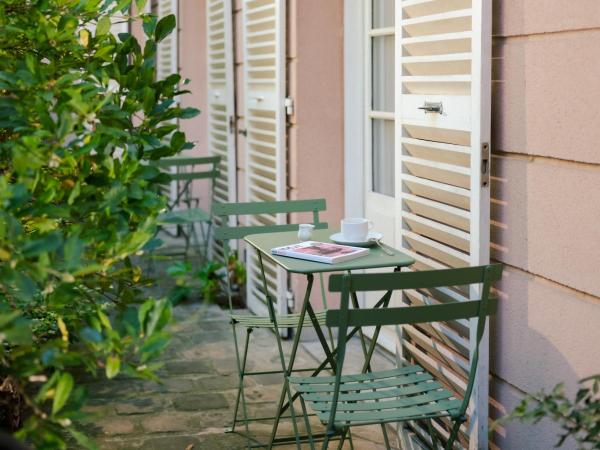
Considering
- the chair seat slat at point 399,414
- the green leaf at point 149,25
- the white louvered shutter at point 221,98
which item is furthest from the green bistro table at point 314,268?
the white louvered shutter at point 221,98

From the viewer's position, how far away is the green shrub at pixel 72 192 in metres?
2.58

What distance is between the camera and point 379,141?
6.59 metres

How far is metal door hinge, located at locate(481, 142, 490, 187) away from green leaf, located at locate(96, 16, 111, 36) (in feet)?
4.96

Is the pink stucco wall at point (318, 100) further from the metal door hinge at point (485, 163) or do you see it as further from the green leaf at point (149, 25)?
the green leaf at point (149, 25)

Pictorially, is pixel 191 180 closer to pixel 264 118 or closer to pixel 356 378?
pixel 264 118

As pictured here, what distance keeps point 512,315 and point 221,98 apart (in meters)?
5.59

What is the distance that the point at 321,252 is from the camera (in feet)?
15.0

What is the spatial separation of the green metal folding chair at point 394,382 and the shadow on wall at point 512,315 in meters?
0.30

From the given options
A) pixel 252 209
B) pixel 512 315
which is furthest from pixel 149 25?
pixel 252 209

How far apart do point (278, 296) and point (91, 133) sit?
413cm

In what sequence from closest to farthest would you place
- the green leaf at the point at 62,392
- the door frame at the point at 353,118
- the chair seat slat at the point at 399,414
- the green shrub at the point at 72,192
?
1. the green leaf at the point at 62,392
2. the green shrub at the point at 72,192
3. the chair seat slat at the point at 399,414
4. the door frame at the point at 353,118

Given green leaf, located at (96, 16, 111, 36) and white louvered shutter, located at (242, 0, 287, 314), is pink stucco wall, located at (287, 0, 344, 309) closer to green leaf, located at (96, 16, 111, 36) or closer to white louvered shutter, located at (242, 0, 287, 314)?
white louvered shutter, located at (242, 0, 287, 314)

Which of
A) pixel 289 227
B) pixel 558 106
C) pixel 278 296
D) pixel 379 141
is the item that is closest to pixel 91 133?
pixel 558 106

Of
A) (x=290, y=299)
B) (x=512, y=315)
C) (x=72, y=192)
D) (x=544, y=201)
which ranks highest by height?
(x=72, y=192)
